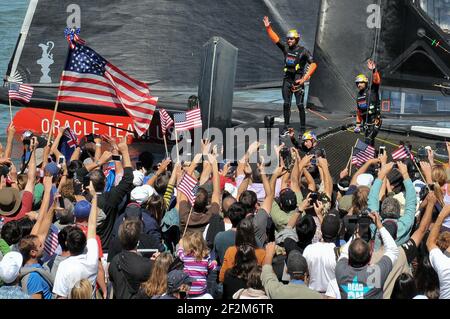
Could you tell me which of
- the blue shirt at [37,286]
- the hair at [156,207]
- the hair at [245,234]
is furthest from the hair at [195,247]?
the hair at [156,207]

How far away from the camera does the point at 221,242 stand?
9711 mm

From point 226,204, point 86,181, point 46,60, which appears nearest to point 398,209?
point 226,204

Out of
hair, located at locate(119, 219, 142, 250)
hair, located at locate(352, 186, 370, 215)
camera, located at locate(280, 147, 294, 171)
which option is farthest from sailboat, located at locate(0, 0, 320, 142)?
hair, located at locate(119, 219, 142, 250)

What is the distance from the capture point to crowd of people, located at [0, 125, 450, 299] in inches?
325

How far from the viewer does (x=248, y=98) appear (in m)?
23.2

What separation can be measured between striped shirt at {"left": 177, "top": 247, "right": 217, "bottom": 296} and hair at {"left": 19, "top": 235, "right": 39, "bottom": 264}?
1.19 m

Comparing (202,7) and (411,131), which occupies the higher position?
(202,7)

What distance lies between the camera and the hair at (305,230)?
30.8ft

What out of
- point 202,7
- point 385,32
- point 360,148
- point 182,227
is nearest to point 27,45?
point 202,7

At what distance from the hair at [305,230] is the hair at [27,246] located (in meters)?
2.21

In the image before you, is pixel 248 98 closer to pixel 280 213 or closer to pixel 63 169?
pixel 63 169

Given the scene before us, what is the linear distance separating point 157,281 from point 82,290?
604 mm

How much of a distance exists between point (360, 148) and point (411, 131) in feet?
13.0

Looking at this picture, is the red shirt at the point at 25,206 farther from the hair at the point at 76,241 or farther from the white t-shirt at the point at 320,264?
the white t-shirt at the point at 320,264
